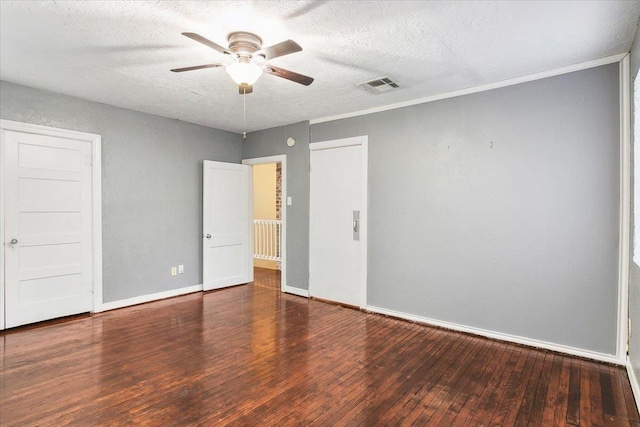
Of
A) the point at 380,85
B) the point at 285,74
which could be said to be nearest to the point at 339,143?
the point at 380,85

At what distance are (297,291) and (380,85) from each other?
3181 mm

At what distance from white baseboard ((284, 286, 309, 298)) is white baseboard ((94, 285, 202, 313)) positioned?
4.49 feet

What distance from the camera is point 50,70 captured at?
3.22 m

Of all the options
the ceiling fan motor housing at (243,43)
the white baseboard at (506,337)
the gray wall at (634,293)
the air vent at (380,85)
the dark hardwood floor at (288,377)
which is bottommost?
the dark hardwood floor at (288,377)

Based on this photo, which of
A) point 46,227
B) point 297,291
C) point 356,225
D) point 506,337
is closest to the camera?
point 506,337

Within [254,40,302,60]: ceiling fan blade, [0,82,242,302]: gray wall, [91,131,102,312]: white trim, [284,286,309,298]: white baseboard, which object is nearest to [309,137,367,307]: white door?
[284,286,309,298]: white baseboard

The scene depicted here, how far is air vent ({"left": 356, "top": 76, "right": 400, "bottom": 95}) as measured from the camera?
3.43m

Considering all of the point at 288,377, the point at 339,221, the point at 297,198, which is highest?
the point at 297,198

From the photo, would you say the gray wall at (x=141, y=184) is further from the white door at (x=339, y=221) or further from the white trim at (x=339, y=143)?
the white door at (x=339, y=221)

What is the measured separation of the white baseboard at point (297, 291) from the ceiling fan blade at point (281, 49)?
3.56 meters

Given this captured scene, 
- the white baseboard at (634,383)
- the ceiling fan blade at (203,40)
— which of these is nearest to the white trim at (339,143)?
the ceiling fan blade at (203,40)

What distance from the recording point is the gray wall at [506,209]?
2.98 metres

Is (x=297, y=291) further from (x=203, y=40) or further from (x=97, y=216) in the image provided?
(x=203, y=40)

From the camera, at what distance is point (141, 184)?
4656mm
